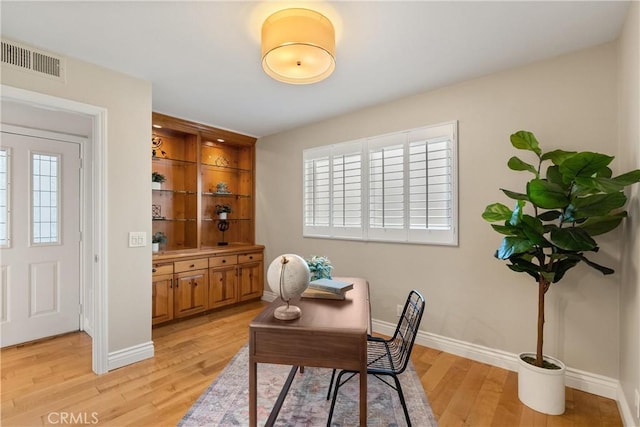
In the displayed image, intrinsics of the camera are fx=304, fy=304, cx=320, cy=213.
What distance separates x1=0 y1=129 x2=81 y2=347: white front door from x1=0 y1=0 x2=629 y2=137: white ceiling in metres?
1.46

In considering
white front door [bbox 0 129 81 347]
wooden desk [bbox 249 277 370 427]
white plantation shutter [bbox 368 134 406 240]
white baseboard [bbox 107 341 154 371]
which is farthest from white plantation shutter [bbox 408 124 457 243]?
white front door [bbox 0 129 81 347]

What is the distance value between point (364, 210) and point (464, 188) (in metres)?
1.10

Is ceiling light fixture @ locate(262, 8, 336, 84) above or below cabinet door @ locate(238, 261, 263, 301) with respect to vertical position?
above

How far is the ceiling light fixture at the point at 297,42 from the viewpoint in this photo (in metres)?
1.78

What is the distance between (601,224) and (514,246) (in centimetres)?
52

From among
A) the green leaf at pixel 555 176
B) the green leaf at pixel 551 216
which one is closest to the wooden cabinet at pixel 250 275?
the green leaf at pixel 551 216

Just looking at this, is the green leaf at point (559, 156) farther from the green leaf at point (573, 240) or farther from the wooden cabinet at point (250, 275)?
the wooden cabinet at point (250, 275)

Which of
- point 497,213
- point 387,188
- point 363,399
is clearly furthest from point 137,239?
point 497,213

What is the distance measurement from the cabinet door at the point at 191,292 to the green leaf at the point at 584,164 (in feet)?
12.4

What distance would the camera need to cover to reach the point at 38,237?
3.22 metres

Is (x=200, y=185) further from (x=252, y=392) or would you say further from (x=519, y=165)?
(x=519, y=165)

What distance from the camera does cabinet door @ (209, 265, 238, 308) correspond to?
158 inches

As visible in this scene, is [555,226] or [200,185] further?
[200,185]

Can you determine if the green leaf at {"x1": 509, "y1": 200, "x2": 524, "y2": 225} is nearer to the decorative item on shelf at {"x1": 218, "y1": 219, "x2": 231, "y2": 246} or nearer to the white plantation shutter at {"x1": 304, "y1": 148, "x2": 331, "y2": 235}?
the white plantation shutter at {"x1": 304, "y1": 148, "x2": 331, "y2": 235}
